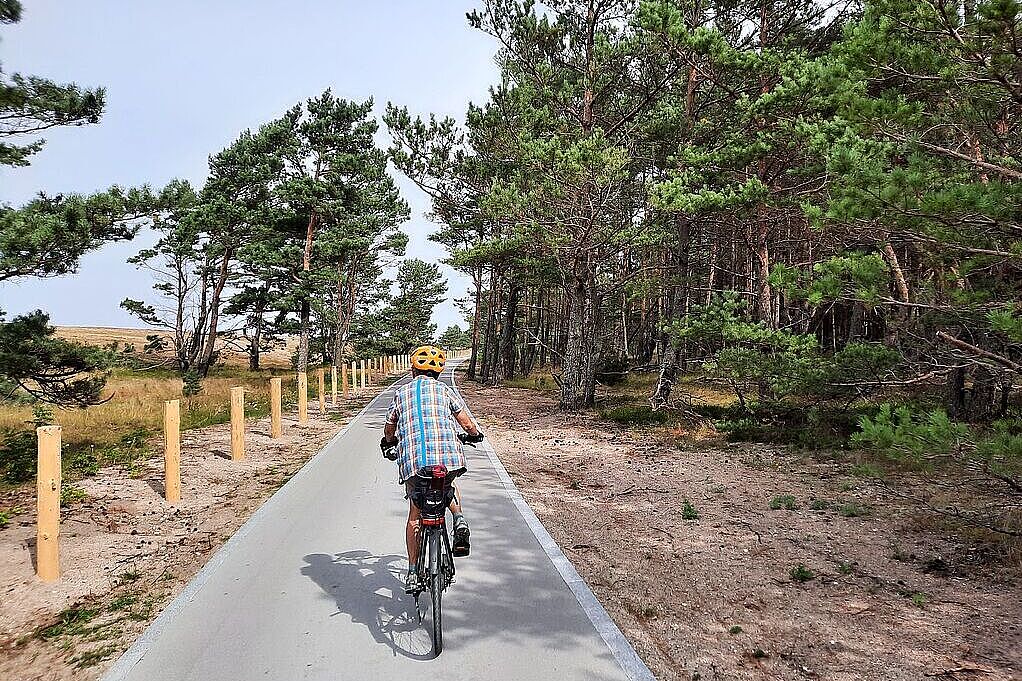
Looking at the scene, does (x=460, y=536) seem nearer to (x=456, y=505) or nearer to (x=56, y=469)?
(x=456, y=505)

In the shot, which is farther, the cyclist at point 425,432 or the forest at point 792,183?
the forest at point 792,183

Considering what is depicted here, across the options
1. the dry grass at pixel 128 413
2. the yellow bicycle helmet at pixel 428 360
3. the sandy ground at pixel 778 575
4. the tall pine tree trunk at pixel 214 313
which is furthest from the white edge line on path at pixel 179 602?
the tall pine tree trunk at pixel 214 313

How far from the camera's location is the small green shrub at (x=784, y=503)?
8984 mm

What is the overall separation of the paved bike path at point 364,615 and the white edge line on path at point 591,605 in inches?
0.6

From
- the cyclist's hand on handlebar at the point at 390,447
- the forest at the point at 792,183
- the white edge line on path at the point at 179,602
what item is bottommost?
the white edge line on path at the point at 179,602

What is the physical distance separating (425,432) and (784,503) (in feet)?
20.5

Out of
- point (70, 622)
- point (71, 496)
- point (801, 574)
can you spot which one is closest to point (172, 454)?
point (71, 496)

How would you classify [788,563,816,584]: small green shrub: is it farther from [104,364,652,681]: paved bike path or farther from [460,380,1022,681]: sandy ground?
[104,364,652,681]: paved bike path

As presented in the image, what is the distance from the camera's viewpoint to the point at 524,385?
36.2m

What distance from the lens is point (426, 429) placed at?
16.2 feet

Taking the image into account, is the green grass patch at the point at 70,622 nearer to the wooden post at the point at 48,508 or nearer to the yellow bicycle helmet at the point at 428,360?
the wooden post at the point at 48,508

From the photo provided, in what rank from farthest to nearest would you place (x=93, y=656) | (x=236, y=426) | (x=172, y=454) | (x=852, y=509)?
(x=236, y=426), (x=172, y=454), (x=852, y=509), (x=93, y=656)

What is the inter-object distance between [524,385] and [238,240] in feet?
65.3

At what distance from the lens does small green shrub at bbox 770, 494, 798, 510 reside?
354 inches
